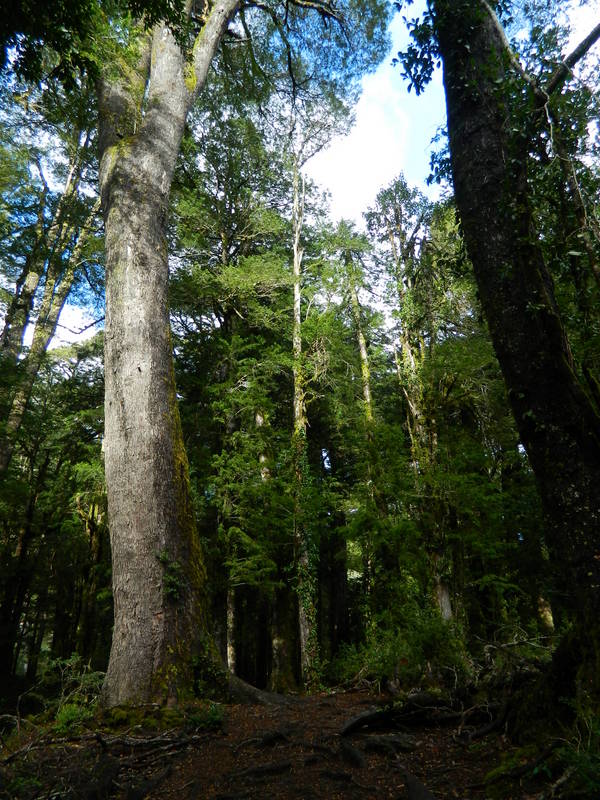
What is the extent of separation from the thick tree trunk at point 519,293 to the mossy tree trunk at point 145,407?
3.55 meters

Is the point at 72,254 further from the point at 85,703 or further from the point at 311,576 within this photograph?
the point at 85,703

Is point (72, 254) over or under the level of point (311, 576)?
over

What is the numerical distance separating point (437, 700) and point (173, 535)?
290cm

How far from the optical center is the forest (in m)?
2.73

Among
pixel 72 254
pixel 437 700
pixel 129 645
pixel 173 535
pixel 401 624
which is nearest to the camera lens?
pixel 437 700

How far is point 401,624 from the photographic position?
291 inches

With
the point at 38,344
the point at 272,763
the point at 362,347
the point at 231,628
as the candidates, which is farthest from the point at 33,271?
the point at 272,763

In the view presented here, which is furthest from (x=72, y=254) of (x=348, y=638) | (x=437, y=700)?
(x=348, y=638)

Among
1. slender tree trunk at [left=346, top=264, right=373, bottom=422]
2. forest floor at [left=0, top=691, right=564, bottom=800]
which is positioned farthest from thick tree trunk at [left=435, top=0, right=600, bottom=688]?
slender tree trunk at [left=346, top=264, right=373, bottom=422]

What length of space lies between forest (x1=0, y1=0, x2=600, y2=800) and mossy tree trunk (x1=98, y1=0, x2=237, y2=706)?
4 cm

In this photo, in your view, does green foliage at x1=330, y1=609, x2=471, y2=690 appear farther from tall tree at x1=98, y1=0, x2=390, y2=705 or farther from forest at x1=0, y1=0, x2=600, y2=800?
tall tree at x1=98, y1=0, x2=390, y2=705

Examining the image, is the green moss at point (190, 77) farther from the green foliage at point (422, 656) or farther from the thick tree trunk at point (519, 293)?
the green foliage at point (422, 656)

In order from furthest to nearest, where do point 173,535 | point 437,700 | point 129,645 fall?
point 173,535, point 129,645, point 437,700

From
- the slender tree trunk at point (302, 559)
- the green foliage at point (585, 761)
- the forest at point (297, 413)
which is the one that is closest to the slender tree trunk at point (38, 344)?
the forest at point (297, 413)
